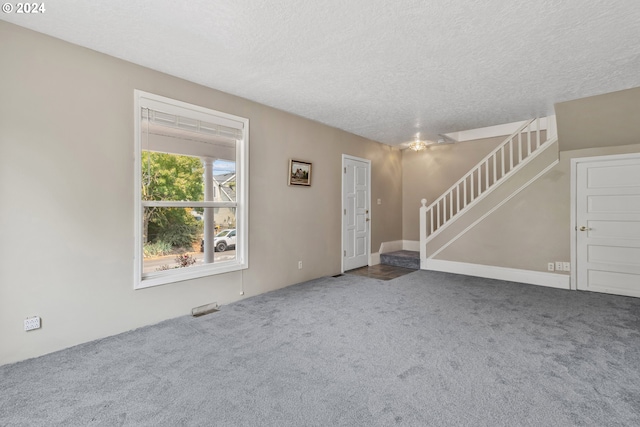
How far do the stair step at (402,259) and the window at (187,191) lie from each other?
3.37 meters

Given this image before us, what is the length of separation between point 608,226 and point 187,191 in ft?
18.3

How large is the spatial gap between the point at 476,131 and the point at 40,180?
646 cm

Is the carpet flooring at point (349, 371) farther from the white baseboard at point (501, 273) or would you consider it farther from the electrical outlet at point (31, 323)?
the white baseboard at point (501, 273)

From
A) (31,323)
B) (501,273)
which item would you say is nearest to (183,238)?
(31,323)

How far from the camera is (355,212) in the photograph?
585cm

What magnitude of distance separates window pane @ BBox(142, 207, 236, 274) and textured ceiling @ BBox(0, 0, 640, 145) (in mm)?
1500

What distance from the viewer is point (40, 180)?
8.17 ft

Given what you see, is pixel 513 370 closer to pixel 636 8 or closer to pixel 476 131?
pixel 636 8

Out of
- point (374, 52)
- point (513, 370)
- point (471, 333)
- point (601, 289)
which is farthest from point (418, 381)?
point (601, 289)

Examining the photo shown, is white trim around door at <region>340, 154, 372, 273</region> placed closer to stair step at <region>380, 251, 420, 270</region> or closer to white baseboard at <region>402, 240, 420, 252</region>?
stair step at <region>380, 251, 420, 270</region>

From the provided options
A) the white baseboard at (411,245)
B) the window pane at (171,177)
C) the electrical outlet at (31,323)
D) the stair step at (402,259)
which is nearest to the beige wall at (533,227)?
the stair step at (402,259)

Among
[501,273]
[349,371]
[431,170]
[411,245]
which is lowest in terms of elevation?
[349,371]

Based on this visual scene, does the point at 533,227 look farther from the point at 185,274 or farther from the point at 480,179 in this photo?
the point at 185,274

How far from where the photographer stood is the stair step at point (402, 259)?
5938 millimetres
